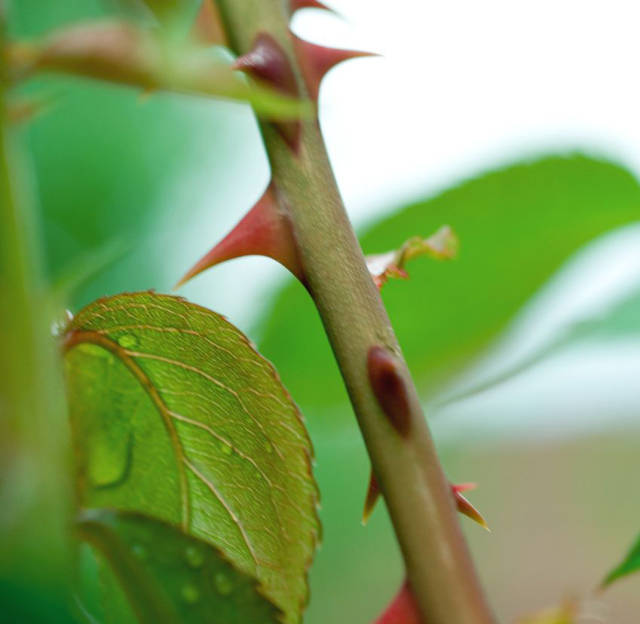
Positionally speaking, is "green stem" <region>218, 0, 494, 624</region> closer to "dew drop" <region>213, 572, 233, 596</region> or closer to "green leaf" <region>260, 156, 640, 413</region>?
"dew drop" <region>213, 572, 233, 596</region>

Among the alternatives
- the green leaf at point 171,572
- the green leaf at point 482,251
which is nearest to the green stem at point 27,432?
the green leaf at point 171,572

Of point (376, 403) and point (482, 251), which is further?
point (482, 251)

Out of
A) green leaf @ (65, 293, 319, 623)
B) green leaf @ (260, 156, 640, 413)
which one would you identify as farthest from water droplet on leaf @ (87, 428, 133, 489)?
green leaf @ (260, 156, 640, 413)

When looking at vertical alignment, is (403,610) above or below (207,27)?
below

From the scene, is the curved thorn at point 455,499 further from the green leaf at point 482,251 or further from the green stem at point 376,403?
the green leaf at point 482,251

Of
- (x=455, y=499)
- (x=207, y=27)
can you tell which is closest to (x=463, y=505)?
(x=455, y=499)

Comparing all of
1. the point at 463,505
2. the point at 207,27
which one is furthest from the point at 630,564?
the point at 207,27

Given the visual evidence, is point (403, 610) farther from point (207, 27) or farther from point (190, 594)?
point (207, 27)
